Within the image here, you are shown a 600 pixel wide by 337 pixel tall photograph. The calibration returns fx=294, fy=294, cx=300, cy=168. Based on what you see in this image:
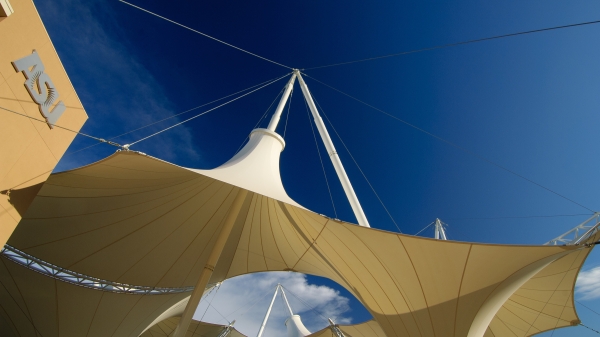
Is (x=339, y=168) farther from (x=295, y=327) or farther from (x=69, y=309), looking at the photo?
(x=295, y=327)

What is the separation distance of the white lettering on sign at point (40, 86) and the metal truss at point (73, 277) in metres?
8.73

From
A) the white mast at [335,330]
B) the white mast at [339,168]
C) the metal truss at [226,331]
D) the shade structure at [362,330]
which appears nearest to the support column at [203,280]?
the white mast at [339,168]

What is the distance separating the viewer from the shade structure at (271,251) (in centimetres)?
812

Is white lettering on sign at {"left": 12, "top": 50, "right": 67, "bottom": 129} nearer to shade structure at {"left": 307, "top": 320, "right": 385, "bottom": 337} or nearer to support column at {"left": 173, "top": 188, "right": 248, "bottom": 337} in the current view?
support column at {"left": 173, "top": 188, "right": 248, "bottom": 337}

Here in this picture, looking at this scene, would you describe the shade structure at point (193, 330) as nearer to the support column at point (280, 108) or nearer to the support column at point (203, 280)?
the support column at point (203, 280)

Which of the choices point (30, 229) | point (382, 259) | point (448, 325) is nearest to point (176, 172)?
point (30, 229)

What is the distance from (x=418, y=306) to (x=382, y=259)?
75.2 inches

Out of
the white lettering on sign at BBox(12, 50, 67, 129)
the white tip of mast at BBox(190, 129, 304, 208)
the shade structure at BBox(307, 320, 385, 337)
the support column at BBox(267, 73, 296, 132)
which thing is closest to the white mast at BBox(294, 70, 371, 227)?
the support column at BBox(267, 73, 296, 132)

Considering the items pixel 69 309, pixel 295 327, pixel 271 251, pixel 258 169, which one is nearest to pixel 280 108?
pixel 258 169

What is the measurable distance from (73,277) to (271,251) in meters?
8.82

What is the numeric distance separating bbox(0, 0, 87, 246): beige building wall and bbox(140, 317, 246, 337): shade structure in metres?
17.7

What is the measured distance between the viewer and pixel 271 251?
540 inches

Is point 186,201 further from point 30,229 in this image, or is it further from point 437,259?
point 437,259

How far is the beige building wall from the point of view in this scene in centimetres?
519
